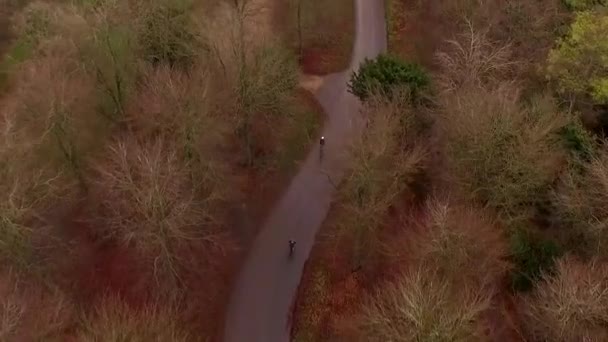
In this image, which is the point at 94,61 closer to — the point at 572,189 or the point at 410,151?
the point at 410,151

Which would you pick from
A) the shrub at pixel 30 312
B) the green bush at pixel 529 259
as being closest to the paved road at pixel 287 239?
the shrub at pixel 30 312

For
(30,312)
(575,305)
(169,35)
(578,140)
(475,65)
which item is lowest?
(575,305)

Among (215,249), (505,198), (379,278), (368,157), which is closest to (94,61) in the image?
(215,249)

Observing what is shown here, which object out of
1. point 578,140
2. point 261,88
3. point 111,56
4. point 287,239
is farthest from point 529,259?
point 111,56

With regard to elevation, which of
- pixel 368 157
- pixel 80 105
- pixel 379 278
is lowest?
pixel 379 278

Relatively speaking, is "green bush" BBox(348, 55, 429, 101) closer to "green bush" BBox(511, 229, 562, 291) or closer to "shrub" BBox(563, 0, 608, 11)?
"shrub" BBox(563, 0, 608, 11)

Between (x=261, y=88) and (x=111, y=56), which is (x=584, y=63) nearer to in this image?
(x=261, y=88)

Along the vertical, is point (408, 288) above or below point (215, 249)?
above

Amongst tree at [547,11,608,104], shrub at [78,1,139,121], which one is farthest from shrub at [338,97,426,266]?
shrub at [78,1,139,121]
